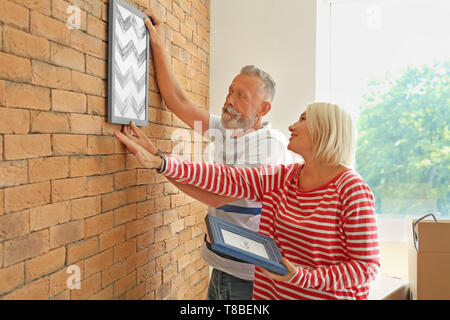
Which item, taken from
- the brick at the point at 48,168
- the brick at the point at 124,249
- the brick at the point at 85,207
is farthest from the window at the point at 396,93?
the brick at the point at 48,168

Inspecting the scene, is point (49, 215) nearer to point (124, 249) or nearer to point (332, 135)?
point (124, 249)

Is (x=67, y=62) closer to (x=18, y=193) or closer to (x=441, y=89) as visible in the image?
(x=18, y=193)

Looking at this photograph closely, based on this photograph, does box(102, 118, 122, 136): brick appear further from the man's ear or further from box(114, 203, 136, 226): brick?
the man's ear

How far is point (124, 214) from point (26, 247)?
535 millimetres

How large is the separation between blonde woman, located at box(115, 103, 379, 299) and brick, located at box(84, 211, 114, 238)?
243 millimetres

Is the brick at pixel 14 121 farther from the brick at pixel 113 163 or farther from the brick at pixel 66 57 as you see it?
the brick at pixel 113 163

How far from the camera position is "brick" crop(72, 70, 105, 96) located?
1.28 metres

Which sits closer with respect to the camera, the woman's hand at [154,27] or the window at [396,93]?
the woman's hand at [154,27]

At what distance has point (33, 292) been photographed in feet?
3.66

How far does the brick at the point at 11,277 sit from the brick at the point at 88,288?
0.26 meters

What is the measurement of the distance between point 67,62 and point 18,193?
0.43m

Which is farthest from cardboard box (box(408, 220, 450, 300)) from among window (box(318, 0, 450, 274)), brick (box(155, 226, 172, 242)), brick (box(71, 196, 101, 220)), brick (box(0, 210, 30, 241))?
brick (box(0, 210, 30, 241))

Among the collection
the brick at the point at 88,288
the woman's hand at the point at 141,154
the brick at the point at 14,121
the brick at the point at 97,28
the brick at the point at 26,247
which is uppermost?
the brick at the point at 97,28

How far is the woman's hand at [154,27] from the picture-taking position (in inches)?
67.8
